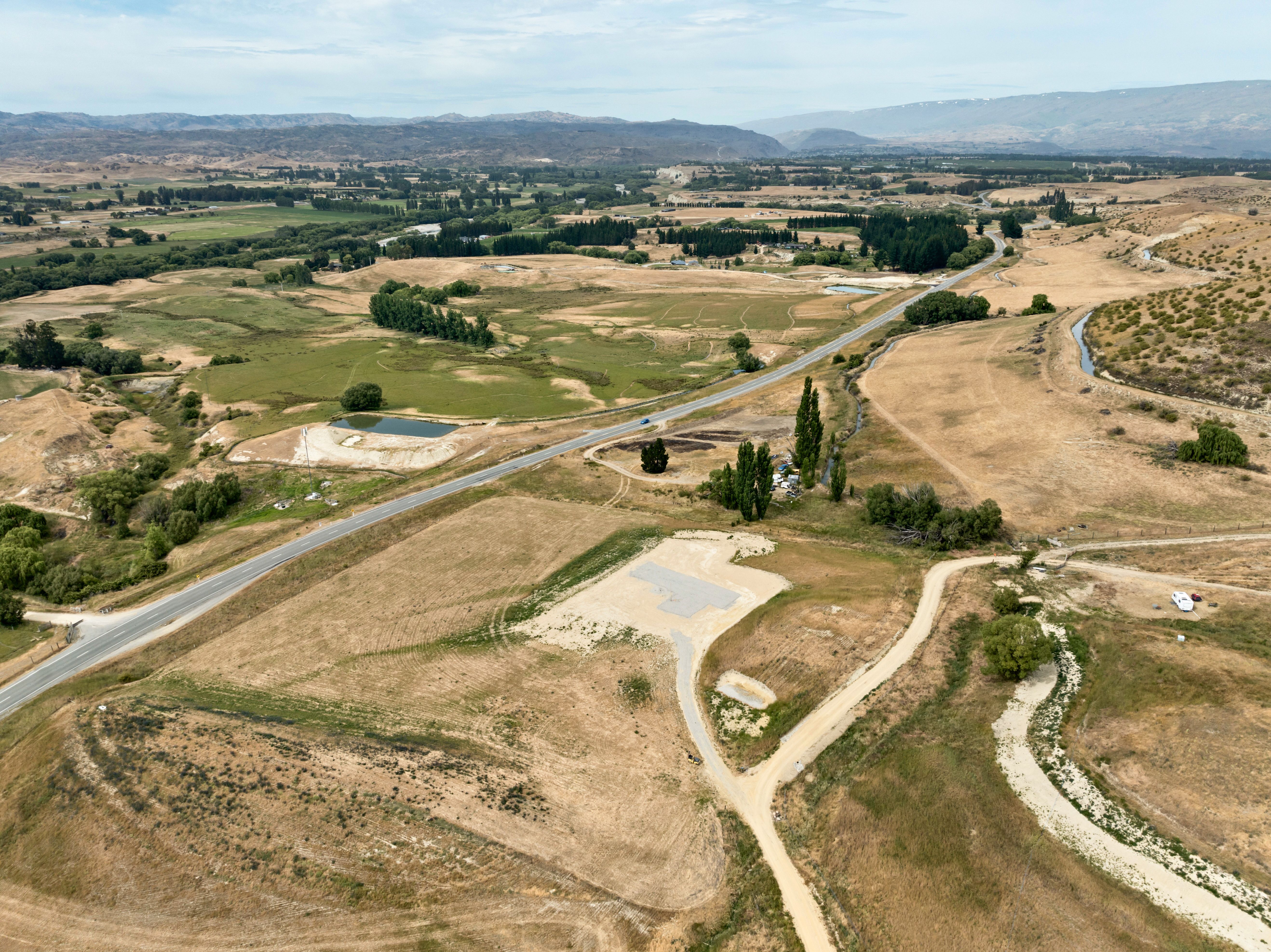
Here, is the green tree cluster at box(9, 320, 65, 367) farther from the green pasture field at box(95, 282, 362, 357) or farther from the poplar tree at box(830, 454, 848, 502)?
the poplar tree at box(830, 454, 848, 502)

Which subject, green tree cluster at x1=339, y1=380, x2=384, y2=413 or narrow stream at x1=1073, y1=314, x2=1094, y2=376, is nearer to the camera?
narrow stream at x1=1073, y1=314, x2=1094, y2=376

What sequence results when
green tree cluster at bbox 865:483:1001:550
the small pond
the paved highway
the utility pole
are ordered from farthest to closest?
the small pond, the utility pole, green tree cluster at bbox 865:483:1001:550, the paved highway

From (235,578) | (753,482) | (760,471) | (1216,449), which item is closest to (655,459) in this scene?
(760,471)

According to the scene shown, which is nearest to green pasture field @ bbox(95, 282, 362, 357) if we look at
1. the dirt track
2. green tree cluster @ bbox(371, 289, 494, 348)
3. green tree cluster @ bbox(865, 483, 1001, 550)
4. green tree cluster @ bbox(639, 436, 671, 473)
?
green tree cluster @ bbox(371, 289, 494, 348)

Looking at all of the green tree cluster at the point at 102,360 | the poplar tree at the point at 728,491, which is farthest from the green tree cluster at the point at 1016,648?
the green tree cluster at the point at 102,360

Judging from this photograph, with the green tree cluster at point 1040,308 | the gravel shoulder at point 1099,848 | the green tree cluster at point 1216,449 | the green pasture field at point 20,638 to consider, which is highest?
the green tree cluster at point 1040,308

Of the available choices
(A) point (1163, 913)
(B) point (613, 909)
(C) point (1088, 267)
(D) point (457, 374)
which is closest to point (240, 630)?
(B) point (613, 909)

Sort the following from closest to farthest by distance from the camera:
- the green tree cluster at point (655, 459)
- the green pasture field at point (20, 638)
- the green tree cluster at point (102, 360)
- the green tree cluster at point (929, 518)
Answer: the green pasture field at point (20, 638) → the green tree cluster at point (929, 518) → the green tree cluster at point (655, 459) → the green tree cluster at point (102, 360)

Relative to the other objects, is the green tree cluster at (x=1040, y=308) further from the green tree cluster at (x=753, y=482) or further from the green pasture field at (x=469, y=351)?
the green tree cluster at (x=753, y=482)
